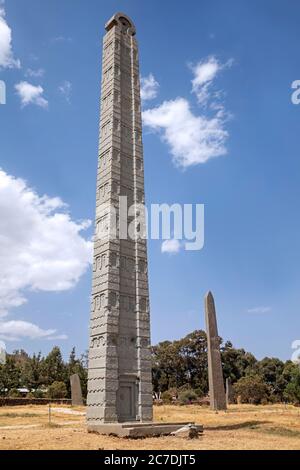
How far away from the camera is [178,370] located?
6469 cm

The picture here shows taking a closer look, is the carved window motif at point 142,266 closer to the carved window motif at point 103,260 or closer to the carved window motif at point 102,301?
the carved window motif at point 103,260

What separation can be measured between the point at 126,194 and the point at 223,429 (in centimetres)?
1188

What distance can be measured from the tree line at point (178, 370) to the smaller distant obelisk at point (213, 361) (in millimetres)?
14793

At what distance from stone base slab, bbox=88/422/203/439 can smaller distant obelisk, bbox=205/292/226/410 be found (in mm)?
16029

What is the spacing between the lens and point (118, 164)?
21797 mm

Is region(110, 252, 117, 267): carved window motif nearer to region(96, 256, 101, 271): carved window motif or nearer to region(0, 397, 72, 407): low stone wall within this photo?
region(96, 256, 101, 271): carved window motif

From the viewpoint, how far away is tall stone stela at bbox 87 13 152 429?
1842 cm

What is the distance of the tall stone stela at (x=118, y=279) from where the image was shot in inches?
725

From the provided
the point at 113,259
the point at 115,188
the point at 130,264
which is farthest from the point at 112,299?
the point at 115,188

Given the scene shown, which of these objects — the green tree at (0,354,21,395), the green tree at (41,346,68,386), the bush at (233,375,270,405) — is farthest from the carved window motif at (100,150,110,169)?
the green tree at (0,354,21,395)

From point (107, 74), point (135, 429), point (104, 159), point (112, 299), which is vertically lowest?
point (135, 429)

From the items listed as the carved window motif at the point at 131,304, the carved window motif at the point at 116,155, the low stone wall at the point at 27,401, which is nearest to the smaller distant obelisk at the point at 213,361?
the carved window motif at the point at 131,304

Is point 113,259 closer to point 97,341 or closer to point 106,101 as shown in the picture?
point 97,341

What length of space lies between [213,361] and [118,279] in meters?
16.8
